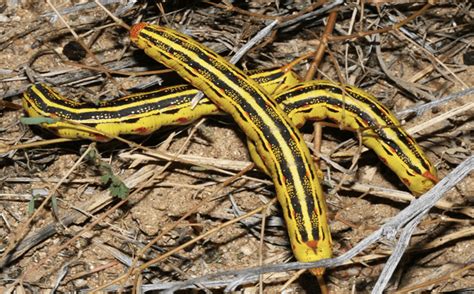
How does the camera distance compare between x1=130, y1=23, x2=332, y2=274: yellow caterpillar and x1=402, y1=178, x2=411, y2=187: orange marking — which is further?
x1=402, y1=178, x2=411, y2=187: orange marking

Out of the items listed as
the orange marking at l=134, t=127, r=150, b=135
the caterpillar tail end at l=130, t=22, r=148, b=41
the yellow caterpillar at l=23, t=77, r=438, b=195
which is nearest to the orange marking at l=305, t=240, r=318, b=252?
the yellow caterpillar at l=23, t=77, r=438, b=195

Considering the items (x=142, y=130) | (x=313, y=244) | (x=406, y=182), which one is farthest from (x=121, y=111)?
(x=406, y=182)

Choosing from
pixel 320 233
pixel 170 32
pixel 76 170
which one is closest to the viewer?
pixel 320 233

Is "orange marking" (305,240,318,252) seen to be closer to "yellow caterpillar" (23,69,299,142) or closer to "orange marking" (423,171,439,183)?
"orange marking" (423,171,439,183)

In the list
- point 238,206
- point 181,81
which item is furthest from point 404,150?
point 181,81

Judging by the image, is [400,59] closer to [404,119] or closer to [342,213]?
[404,119]

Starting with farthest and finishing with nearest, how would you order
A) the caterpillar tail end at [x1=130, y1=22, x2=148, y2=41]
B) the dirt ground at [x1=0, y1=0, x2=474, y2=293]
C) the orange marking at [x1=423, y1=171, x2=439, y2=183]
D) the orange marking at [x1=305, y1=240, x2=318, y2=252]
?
the dirt ground at [x1=0, y1=0, x2=474, y2=293] < the caterpillar tail end at [x1=130, y1=22, x2=148, y2=41] < the orange marking at [x1=423, y1=171, x2=439, y2=183] < the orange marking at [x1=305, y1=240, x2=318, y2=252]

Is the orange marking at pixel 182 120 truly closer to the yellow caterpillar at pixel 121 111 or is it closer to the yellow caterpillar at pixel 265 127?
the yellow caterpillar at pixel 121 111
